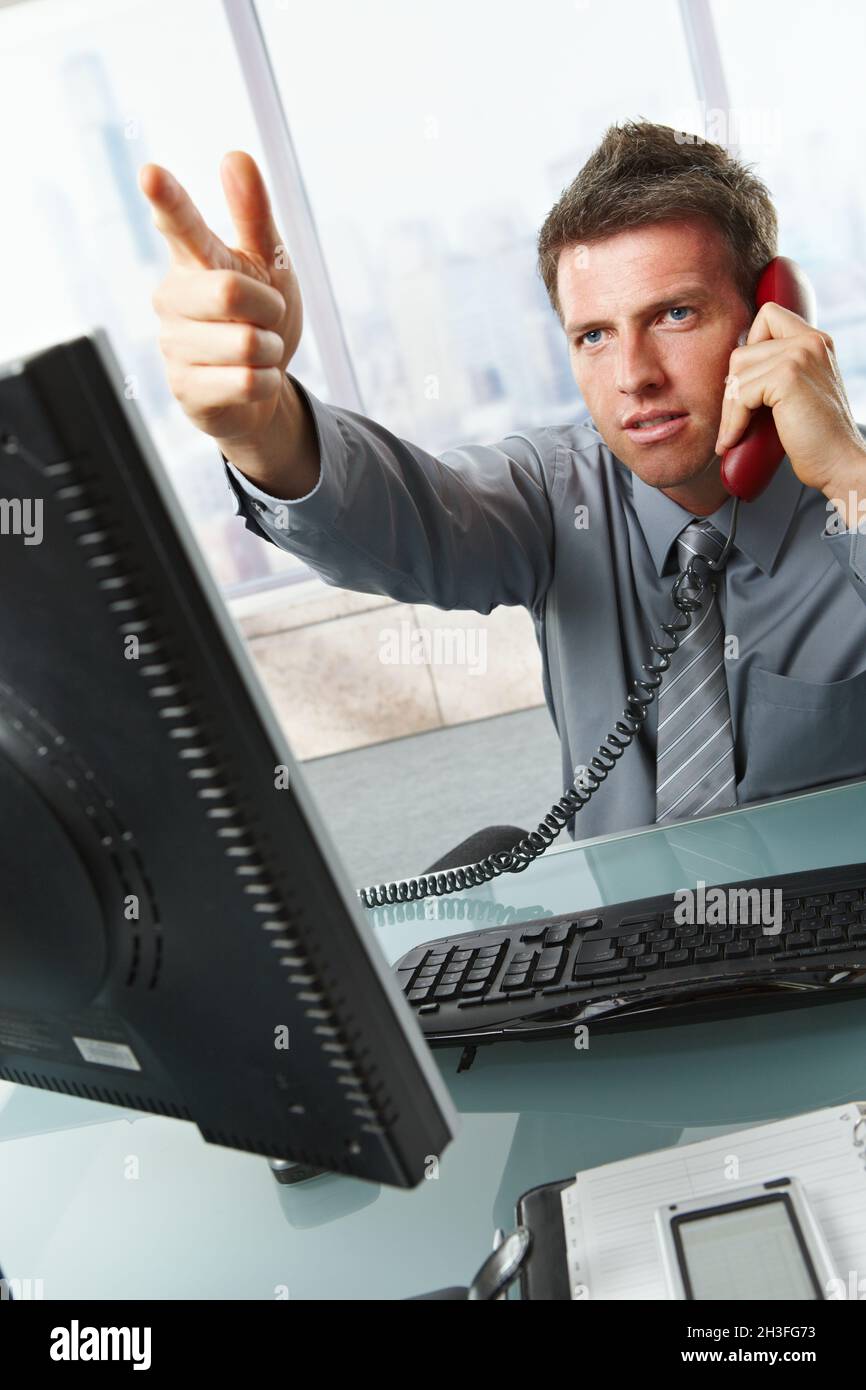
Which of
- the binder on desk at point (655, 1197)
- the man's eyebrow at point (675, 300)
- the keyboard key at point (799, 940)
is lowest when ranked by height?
the binder on desk at point (655, 1197)

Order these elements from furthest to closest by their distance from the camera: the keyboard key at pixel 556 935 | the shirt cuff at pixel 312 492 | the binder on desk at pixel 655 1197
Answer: the shirt cuff at pixel 312 492 → the keyboard key at pixel 556 935 → the binder on desk at pixel 655 1197

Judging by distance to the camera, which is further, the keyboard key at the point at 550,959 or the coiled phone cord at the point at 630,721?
the coiled phone cord at the point at 630,721

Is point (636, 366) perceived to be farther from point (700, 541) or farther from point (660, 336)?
A: point (700, 541)

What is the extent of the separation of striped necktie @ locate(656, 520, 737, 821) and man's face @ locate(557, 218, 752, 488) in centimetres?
9

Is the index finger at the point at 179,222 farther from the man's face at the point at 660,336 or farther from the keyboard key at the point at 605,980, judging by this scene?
the man's face at the point at 660,336

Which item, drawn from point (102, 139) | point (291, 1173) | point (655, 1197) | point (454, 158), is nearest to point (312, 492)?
point (291, 1173)

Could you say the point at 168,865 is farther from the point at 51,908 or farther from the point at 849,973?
the point at 849,973

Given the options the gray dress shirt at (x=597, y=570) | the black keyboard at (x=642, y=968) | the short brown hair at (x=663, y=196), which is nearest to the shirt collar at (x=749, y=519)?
the gray dress shirt at (x=597, y=570)

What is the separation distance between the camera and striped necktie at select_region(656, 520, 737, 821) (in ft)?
4.03

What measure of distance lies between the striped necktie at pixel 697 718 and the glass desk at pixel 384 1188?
0.48 m

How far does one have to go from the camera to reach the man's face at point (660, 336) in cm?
128

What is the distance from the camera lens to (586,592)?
1.40m

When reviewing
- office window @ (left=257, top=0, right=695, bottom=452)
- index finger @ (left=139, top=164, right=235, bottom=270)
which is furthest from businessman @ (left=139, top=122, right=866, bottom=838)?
office window @ (left=257, top=0, right=695, bottom=452)

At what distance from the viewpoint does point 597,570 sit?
139 centimetres
